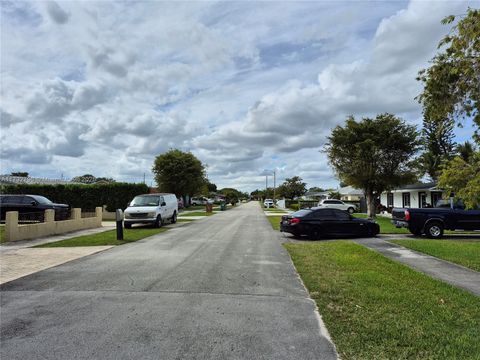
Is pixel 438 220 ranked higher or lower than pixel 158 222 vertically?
higher

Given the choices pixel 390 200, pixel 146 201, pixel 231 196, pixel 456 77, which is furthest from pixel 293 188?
pixel 456 77

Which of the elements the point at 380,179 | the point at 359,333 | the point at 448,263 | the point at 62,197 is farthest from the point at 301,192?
the point at 359,333

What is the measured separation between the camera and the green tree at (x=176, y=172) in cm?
5525

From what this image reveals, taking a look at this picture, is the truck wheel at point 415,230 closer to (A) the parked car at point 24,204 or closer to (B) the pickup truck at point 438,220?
(B) the pickup truck at point 438,220

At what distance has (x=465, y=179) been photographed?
360 inches

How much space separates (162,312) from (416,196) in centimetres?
3956

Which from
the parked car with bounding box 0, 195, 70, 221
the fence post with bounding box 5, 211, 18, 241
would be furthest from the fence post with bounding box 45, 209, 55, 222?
the parked car with bounding box 0, 195, 70, 221

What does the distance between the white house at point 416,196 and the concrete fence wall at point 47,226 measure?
86.8ft

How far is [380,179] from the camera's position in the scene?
110ft

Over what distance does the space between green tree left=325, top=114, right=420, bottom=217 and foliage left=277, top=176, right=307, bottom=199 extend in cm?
6080

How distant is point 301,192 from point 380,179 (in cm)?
6236

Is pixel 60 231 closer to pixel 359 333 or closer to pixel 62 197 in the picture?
pixel 62 197

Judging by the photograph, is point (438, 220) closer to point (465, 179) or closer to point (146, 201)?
point (465, 179)

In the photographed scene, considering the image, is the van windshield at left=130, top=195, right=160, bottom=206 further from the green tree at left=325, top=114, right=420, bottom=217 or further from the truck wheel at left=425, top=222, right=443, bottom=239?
the green tree at left=325, top=114, right=420, bottom=217
